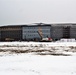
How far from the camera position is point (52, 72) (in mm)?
10055

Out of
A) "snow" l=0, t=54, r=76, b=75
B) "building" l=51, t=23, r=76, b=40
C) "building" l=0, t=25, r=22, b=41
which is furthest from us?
"building" l=0, t=25, r=22, b=41

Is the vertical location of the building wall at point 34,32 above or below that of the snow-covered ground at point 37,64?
below

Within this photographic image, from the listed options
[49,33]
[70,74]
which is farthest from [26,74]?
[49,33]

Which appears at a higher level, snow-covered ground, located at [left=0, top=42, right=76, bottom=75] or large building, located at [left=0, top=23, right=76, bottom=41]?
snow-covered ground, located at [left=0, top=42, right=76, bottom=75]

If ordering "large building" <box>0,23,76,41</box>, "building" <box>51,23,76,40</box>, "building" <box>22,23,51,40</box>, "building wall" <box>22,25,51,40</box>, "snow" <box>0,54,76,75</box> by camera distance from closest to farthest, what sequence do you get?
1. "snow" <box>0,54,76,75</box>
2. "building" <box>22,23,51,40</box>
3. "building wall" <box>22,25,51,40</box>
4. "large building" <box>0,23,76,41</box>
5. "building" <box>51,23,76,40</box>

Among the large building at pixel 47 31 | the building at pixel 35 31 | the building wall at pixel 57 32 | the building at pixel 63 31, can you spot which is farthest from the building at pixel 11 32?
the building at pixel 63 31

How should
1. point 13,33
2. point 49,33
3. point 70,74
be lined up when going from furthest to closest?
1. point 13,33
2. point 49,33
3. point 70,74

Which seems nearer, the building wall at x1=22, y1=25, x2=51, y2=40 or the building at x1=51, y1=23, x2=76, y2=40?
the building wall at x1=22, y1=25, x2=51, y2=40

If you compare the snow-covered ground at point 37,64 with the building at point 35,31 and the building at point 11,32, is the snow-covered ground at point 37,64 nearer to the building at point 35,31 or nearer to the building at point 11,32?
the building at point 35,31

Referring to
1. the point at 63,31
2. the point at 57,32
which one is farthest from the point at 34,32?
the point at 63,31

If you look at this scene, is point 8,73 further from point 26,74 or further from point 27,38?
point 27,38

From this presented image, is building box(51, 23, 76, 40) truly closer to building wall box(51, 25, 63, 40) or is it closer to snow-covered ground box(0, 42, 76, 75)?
building wall box(51, 25, 63, 40)

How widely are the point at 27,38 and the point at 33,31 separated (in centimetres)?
611

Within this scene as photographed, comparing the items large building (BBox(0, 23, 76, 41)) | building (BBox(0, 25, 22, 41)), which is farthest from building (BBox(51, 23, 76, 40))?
building (BBox(0, 25, 22, 41))
